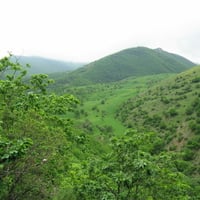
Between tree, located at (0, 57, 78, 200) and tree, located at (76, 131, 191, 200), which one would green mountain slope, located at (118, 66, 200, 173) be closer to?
tree, located at (76, 131, 191, 200)

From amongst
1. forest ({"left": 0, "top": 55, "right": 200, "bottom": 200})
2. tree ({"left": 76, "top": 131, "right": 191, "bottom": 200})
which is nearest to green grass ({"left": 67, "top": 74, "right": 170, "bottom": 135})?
forest ({"left": 0, "top": 55, "right": 200, "bottom": 200})

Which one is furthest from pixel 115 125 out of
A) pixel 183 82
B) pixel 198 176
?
pixel 198 176

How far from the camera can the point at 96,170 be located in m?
17.3

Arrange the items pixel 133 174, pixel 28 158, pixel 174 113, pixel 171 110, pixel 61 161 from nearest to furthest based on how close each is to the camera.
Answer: pixel 28 158 < pixel 133 174 < pixel 61 161 < pixel 174 113 < pixel 171 110

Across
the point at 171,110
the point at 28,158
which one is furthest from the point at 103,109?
the point at 28,158

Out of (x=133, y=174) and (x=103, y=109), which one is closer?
(x=133, y=174)

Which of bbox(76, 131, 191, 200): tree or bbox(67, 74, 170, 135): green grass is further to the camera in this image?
bbox(67, 74, 170, 135): green grass

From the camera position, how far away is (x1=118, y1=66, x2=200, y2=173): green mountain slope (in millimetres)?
91812

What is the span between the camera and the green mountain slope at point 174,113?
91.8 meters

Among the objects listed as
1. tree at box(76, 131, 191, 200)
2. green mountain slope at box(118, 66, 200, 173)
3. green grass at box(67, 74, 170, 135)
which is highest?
tree at box(76, 131, 191, 200)

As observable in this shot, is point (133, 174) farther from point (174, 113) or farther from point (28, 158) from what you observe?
point (174, 113)

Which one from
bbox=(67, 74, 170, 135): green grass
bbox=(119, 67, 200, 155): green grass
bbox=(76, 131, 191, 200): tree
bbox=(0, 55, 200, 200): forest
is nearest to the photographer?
bbox=(0, 55, 200, 200): forest

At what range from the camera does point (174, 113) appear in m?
110

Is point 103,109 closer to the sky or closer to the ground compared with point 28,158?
closer to the ground
